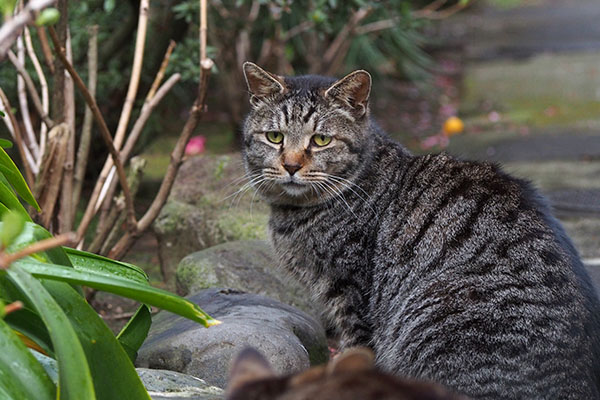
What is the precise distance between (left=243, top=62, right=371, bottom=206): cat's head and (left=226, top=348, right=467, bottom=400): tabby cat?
1.92 meters

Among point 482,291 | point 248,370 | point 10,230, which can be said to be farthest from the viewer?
point 482,291

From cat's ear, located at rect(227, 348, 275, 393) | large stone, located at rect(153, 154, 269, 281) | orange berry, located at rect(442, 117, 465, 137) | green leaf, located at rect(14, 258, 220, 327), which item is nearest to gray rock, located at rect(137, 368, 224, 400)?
green leaf, located at rect(14, 258, 220, 327)

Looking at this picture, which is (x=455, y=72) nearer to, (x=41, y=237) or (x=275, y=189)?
(x=275, y=189)

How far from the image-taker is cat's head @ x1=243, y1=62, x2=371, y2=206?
3.52m

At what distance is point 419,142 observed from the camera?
8.09 meters

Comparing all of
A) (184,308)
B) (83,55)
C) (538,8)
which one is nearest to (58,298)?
(184,308)

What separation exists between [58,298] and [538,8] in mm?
17625

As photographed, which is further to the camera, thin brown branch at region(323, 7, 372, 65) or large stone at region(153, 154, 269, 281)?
thin brown branch at region(323, 7, 372, 65)

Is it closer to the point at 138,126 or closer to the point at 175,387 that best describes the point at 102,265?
the point at 175,387

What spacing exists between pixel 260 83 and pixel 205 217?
1435mm

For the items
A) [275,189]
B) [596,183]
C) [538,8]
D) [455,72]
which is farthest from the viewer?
[538,8]

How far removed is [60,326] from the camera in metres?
2.08

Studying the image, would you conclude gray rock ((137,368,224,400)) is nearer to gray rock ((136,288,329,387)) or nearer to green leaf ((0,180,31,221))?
gray rock ((136,288,329,387))

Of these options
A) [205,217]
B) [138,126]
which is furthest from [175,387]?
[205,217]
